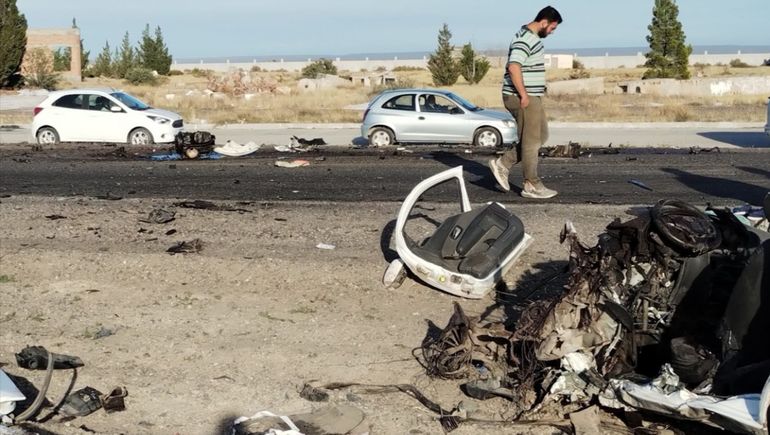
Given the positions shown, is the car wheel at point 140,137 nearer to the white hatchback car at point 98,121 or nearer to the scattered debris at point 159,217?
the white hatchback car at point 98,121

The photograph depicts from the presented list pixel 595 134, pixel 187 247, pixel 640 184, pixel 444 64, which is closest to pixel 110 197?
pixel 187 247

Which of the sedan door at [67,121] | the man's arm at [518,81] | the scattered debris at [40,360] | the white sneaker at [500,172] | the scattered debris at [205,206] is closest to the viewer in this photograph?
the scattered debris at [40,360]

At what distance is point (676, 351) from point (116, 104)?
20146 mm

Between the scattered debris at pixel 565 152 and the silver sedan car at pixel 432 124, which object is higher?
the silver sedan car at pixel 432 124

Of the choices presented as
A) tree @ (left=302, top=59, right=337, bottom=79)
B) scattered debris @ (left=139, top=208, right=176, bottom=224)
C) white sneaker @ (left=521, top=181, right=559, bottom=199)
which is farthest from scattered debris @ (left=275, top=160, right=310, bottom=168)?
tree @ (left=302, top=59, right=337, bottom=79)

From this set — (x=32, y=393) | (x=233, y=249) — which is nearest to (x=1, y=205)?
(x=233, y=249)

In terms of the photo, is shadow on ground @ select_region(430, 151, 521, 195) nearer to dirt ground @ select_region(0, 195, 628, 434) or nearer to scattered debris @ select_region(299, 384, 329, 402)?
dirt ground @ select_region(0, 195, 628, 434)

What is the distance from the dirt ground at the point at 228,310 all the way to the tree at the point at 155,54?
72890 millimetres

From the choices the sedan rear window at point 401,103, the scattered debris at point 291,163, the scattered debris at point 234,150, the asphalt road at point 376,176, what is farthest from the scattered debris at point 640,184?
the sedan rear window at point 401,103

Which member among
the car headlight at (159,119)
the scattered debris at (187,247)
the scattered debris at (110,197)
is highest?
the car headlight at (159,119)

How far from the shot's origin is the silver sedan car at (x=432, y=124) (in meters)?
22.1

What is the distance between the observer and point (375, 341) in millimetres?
6523

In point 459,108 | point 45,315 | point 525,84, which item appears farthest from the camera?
point 459,108

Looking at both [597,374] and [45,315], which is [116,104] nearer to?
[45,315]
